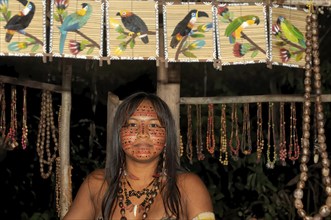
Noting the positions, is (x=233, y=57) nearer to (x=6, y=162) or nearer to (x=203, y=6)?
(x=203, y=6)

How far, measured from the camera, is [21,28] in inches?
160

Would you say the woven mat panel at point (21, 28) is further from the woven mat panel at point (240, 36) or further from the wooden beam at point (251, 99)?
the wooden beam at point (251, 99)

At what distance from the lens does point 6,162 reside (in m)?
7.54

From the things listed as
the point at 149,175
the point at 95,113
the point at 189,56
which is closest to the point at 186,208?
the point at 149,175

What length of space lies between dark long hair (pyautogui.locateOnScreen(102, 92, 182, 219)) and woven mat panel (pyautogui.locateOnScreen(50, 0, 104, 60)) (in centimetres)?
34

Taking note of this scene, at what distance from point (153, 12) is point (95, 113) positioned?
142 inches

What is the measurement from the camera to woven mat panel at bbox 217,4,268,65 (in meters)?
4.21

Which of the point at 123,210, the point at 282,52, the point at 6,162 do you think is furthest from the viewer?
the point at 6,162

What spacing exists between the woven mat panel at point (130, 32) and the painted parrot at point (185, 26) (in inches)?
3.8

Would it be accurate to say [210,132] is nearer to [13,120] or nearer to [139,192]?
[13,120]

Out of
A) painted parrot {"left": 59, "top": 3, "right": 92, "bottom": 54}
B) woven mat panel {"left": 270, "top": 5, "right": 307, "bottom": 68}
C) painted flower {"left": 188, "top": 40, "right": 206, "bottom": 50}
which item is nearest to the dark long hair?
painted flower {"left": 188, "top": 40, "right": 206, "bottom": 50}

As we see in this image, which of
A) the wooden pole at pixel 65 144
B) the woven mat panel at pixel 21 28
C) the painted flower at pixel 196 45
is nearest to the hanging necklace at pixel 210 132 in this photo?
the wooden pole at pixel 65 144

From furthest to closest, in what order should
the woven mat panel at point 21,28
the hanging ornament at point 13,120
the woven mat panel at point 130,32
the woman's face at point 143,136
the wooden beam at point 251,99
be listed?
the hanging ornament at point 13,120
the wooden beam at point 251,99
the woven mat panel at point 130,32
the woven mat panel at point 21,28
the woman's face at point 143,136

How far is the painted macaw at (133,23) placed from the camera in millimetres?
4164
